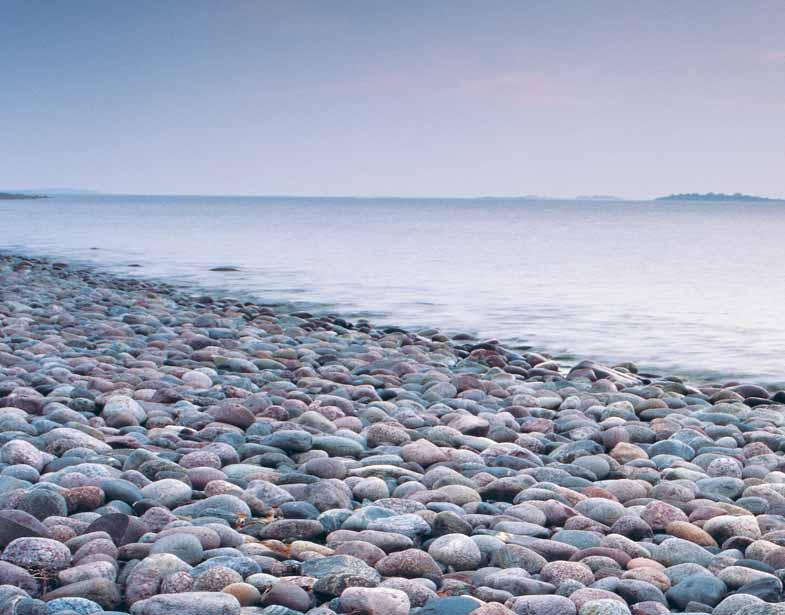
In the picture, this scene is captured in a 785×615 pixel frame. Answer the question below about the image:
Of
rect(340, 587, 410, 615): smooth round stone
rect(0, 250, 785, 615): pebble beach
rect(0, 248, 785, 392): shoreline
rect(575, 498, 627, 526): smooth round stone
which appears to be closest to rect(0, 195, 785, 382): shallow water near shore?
rect(0, 248, 785, 392): shoreline

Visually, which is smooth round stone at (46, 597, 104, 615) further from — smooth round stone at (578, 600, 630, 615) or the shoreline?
the shoreline

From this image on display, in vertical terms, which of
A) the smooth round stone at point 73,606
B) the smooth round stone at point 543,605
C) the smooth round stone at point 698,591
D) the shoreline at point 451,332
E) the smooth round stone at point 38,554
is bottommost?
the shoreline at point 451,332

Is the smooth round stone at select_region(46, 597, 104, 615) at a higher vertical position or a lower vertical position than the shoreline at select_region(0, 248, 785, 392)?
higher

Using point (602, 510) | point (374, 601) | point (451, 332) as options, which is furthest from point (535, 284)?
point (374, 601)

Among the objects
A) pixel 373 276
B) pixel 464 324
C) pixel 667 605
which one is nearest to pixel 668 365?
pixel 464 324

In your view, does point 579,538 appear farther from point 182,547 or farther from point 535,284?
point 535,284

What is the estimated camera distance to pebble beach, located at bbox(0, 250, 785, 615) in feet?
8.39

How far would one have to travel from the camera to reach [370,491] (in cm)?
349

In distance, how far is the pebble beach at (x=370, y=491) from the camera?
2559 mm

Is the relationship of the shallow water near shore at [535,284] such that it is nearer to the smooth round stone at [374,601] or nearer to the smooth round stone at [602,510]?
the smooth round stone at [602,510]

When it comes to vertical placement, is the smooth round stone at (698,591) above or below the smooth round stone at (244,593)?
below

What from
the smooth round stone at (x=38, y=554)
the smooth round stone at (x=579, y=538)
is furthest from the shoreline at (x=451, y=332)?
the smooth round stone at (x=38, y=554)

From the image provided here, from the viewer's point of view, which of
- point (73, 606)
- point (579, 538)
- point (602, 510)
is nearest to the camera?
point (73, 606)

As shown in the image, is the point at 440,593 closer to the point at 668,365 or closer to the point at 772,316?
the point at 668,365
